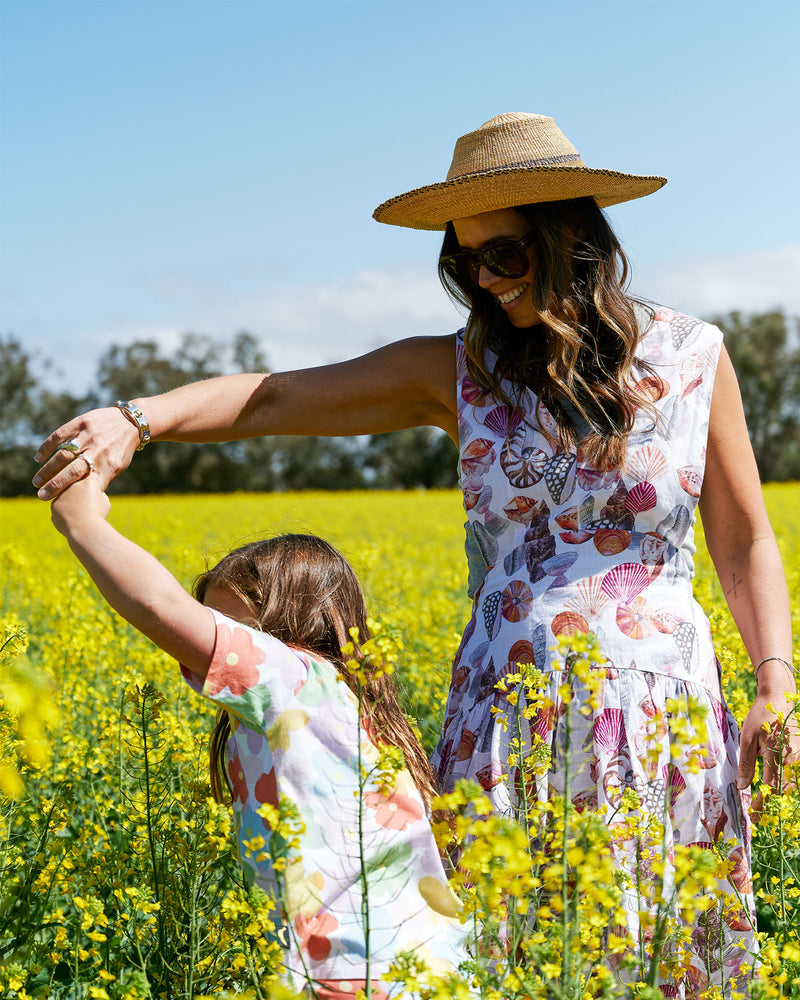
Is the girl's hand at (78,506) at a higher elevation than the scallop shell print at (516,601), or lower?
higher

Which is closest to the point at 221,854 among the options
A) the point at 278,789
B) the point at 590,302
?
the point at 278,789

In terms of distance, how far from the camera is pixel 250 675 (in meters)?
1.67

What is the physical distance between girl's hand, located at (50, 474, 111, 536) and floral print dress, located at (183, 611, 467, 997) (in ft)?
0.93

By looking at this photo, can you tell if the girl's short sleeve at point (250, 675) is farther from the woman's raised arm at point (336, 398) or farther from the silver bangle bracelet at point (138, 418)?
the woman's raised arm at point (336, 398)

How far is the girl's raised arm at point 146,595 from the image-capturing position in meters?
1.61

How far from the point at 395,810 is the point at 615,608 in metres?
0.63

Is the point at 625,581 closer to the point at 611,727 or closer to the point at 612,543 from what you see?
the point at 612,543

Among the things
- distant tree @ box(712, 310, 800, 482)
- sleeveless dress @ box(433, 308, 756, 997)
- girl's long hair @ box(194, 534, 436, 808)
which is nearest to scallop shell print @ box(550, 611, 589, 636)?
sleeveless dress @ box(433, 308, 756, 997)

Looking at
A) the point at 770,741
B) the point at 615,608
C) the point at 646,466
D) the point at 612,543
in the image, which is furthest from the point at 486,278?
the point at 770,741

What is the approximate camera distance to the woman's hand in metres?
1.82

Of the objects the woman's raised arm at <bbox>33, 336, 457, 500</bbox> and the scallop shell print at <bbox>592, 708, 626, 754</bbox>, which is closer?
the scallop shell print at <bbox>592, 708, 626, 754</bbox>

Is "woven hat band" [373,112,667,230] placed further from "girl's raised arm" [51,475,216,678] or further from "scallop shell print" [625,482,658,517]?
"girl's raised arm" [51,475,216,678]

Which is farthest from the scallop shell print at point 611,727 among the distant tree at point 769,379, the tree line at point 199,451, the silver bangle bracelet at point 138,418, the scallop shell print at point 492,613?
the distant tree at point 769,379

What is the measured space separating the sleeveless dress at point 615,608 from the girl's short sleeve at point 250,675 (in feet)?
1.71
